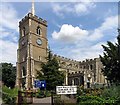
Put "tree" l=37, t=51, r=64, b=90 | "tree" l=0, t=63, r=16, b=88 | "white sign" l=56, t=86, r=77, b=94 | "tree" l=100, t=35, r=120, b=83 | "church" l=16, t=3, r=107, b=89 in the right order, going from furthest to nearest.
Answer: "tree" l=0, t=63, r=16, b=88 → "church" l=16, t=3, r=107, b=89 → "tree" l=37, t=51, r=64, b=90 → "tree" l=100, t=35, r=120, b=83 → "white sign" l=56, t=86, r=77, b=94

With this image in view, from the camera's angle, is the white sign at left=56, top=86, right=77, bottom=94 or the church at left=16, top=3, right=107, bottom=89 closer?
the white sign at left=56, top=86, right=77, bottom=94

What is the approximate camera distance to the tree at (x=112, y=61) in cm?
3553

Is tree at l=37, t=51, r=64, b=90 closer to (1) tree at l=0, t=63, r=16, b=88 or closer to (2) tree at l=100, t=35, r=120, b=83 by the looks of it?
(2) tree at l=100, t=35, r=120, b=83

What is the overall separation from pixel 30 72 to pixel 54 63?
20.1m

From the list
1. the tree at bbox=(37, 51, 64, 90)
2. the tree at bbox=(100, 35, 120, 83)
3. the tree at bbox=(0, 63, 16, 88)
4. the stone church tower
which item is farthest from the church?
the tree at bbox=(100, 35, 120, 83)

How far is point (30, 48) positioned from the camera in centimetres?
6175

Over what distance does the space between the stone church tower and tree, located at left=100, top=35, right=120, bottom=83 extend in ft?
81.6

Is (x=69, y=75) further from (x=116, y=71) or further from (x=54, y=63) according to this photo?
(x=116, y=71)

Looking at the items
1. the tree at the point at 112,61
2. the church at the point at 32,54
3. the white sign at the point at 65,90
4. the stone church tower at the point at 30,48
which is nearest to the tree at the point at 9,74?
the church at the point at 32,54

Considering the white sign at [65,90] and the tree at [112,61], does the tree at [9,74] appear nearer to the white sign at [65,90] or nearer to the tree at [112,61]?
the tree at [112,61]

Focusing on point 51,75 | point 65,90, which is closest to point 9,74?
point 51,75

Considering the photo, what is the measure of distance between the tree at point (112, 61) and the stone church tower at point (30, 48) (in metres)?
24.9

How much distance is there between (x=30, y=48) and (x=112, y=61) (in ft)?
95.1

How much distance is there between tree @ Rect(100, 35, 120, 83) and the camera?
35531mm
